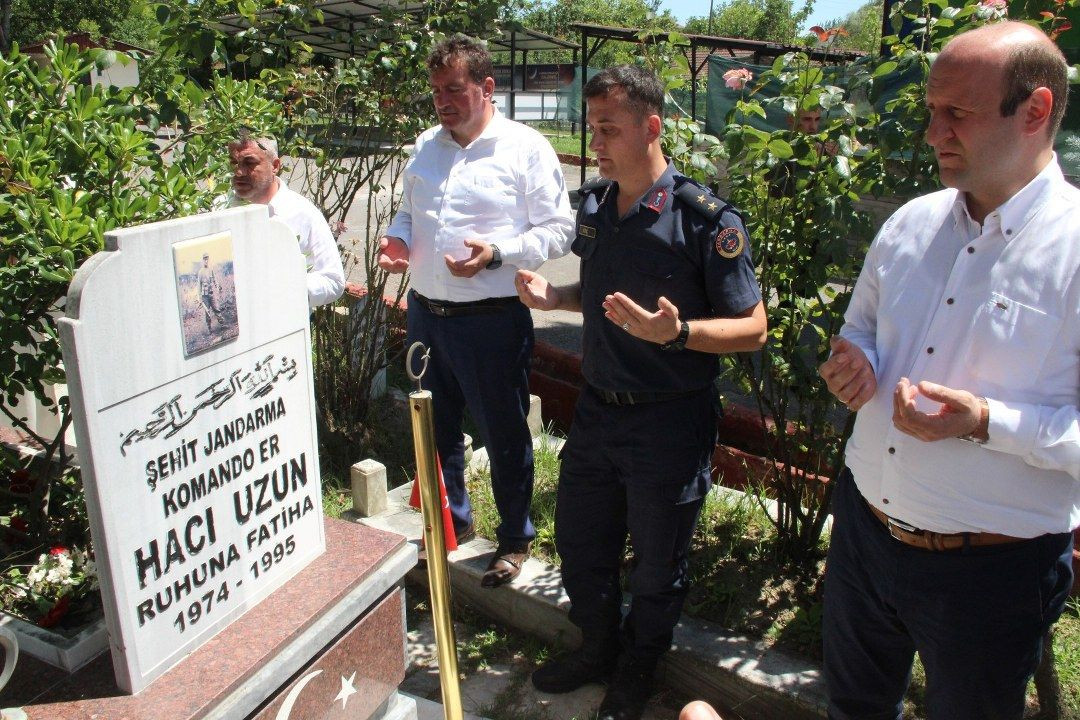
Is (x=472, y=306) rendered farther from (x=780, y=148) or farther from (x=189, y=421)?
(x=189, y=421)

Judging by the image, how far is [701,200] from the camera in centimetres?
261

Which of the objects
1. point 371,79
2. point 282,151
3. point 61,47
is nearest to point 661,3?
point 371,79

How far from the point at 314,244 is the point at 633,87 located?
1638 mm

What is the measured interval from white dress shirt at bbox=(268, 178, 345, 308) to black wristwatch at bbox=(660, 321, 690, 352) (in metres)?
1.65

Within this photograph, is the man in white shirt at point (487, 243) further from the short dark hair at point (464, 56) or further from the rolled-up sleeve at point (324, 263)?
the rolled-up sleeve at point (324, 263)

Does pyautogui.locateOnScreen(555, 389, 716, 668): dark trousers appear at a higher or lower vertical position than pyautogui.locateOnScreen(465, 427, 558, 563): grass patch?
higher

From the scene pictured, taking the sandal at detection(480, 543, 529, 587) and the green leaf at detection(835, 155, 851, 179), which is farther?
the sandal at detection(480, 543, 529, 587)

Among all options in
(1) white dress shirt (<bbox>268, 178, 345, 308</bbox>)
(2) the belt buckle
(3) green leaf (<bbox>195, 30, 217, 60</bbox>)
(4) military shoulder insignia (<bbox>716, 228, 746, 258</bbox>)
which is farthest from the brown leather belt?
(3) green leaf (<bbox>195, 30, 217, 60</bbox>)

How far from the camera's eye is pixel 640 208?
2.68 m

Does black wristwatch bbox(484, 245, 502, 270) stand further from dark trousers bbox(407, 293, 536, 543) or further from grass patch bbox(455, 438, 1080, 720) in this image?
grass patch bbox(455, 438, 1080, 720)

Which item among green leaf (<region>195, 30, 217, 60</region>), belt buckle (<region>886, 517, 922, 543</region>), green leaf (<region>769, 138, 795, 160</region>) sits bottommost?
belt buckle (<region>886, 517, 922, 543</region>)

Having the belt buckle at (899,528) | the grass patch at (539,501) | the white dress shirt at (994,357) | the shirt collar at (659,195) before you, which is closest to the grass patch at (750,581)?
the grass patch at (539,501)

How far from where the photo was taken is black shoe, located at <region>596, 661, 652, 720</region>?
111 inches

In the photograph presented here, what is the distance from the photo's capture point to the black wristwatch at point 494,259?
321 centimetres
